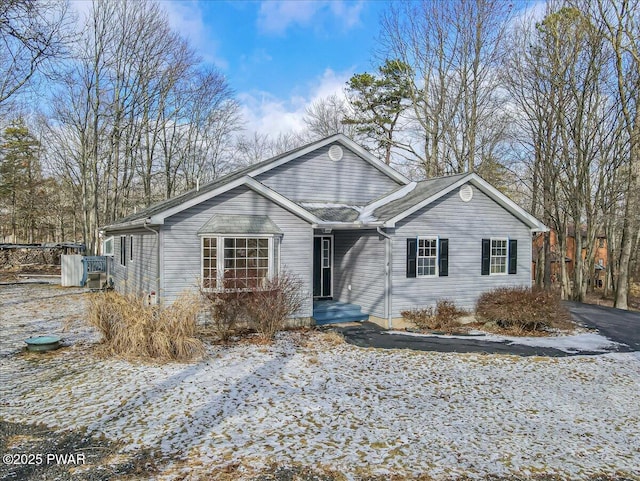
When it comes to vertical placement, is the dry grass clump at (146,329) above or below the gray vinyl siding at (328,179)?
below

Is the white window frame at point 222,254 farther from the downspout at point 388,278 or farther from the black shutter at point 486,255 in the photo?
the black shutter at point 486,255

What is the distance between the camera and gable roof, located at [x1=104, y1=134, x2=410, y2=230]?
1028 cm

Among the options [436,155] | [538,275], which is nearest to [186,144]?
[436,155]

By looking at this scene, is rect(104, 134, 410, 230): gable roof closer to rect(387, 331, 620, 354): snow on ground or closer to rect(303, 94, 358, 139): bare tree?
rect(387, 331, 620, 354): snow on ground

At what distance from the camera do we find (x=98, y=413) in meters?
5.48

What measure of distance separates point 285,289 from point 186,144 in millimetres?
24922

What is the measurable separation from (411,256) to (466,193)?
297 cm

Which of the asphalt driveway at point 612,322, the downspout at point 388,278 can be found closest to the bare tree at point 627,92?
the asphalt driveway at point 612,322

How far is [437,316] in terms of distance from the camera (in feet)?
40.0

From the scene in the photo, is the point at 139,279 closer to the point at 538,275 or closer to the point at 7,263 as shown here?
the point at 7,263

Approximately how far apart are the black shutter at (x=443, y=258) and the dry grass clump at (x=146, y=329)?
24.8 feet

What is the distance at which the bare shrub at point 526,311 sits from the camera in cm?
1154

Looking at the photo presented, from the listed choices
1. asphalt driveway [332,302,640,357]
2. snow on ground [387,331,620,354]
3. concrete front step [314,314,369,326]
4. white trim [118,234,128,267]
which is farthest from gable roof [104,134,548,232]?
snow on ground [387,331,620,354]

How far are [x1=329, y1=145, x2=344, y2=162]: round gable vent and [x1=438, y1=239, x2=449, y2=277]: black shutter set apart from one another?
14.8 ft
